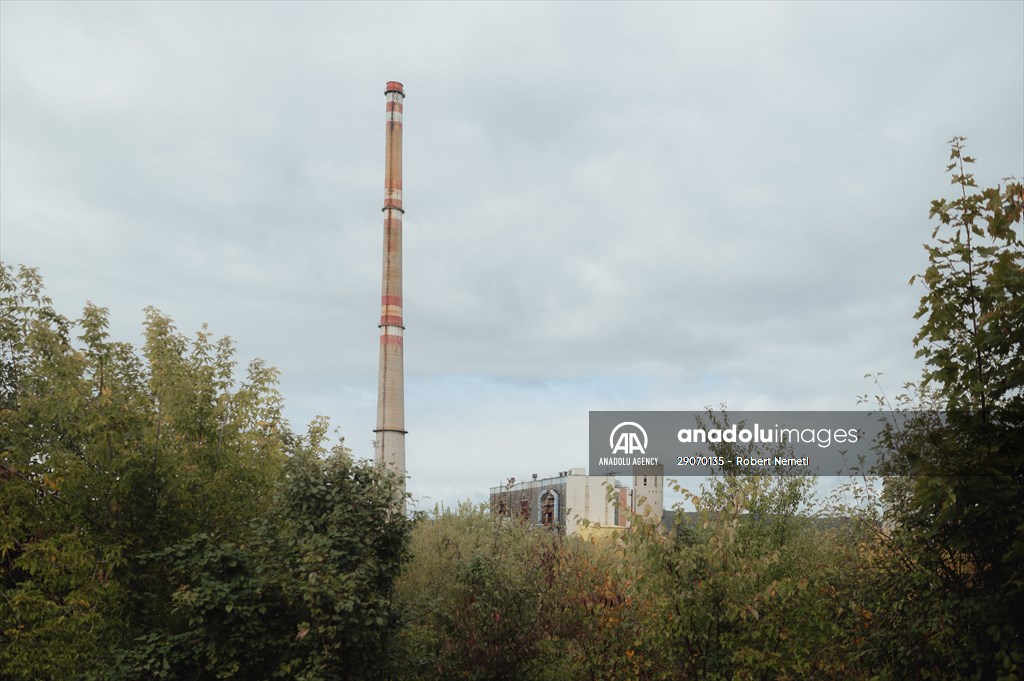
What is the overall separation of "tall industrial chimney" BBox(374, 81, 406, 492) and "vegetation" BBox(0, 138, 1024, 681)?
20.9m

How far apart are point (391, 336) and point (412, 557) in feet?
84.4

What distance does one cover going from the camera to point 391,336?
1522 inches

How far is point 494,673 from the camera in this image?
14.5 meters

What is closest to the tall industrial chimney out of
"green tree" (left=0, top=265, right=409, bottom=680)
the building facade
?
"green tree" (left=0, top=265, right=409, bottom=680)

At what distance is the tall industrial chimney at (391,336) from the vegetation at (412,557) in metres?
20.9

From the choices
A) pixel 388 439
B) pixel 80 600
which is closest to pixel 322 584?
pixel 80 600

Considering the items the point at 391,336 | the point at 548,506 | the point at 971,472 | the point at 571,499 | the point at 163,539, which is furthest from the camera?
the point at 548,506

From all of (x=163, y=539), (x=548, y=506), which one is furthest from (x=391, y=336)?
(x=548, y=506)

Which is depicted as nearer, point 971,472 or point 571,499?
point 971,472

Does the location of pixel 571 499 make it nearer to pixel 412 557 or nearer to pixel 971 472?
pixel 412 557

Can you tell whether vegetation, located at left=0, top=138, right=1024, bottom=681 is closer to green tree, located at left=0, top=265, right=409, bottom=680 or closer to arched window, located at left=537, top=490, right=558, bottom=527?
green tree, located at left=0, top=265, right=409, bottom=680

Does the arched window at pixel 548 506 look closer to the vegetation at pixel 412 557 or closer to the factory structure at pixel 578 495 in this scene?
the factory structure at pixel 578 495

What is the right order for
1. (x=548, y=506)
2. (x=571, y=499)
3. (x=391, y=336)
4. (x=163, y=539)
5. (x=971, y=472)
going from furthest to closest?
(x=548, y=506) < (x=571, y=499) < (x=391, y=336) < (x=163, y=539) < (x=971, y=472)

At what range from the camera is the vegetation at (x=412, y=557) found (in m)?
8.07
